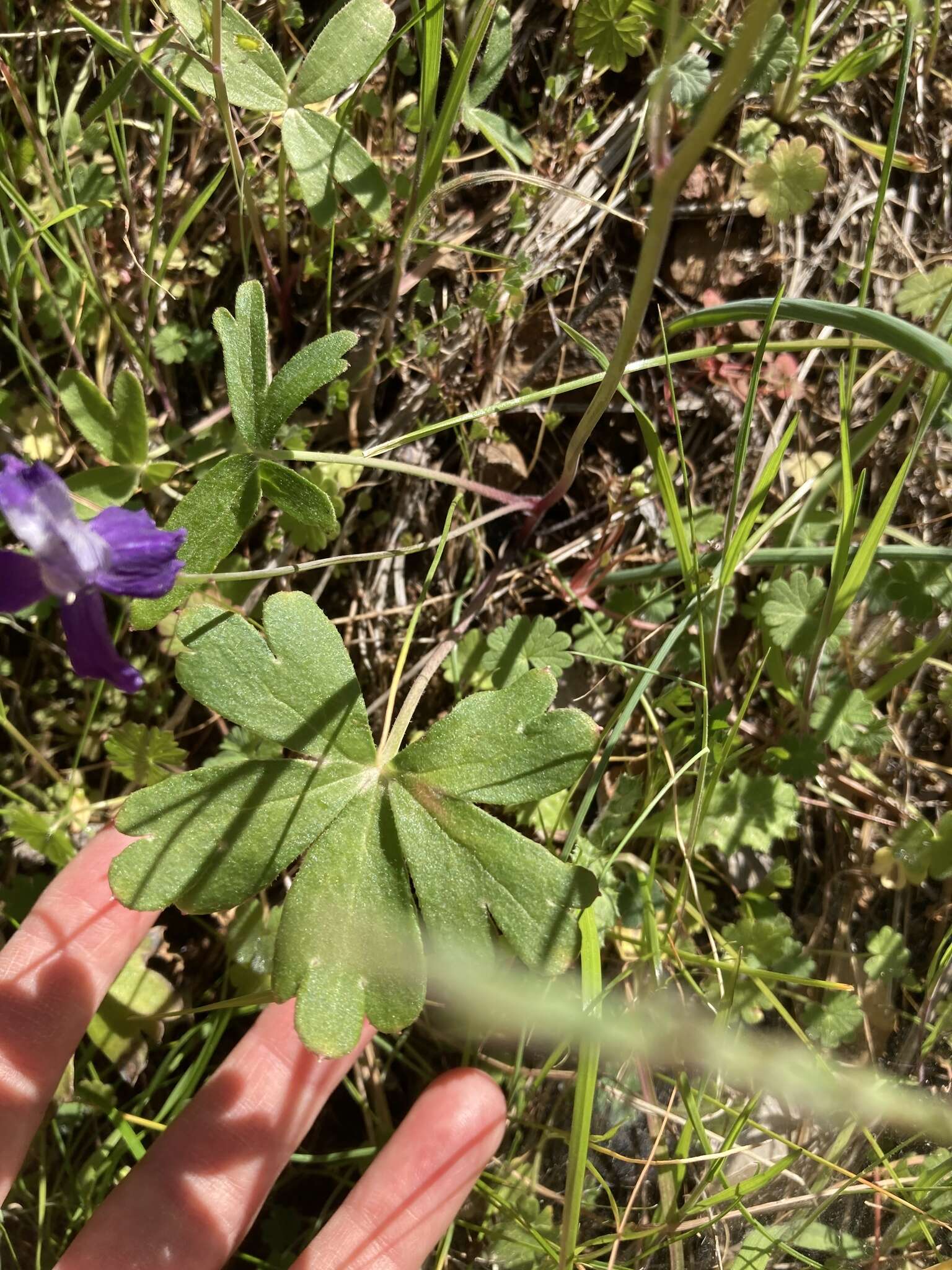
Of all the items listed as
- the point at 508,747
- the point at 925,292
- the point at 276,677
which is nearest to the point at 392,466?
the point at 276,677

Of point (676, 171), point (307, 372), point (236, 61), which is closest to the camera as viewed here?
point (676, 171)

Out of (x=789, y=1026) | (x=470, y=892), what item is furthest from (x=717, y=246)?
(x=789, y=1026)

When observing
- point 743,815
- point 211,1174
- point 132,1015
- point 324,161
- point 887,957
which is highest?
point 324,161

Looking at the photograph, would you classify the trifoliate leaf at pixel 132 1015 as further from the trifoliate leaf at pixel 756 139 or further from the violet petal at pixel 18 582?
the trifoliate leaf at pixel 756 139

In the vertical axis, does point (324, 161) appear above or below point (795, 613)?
above

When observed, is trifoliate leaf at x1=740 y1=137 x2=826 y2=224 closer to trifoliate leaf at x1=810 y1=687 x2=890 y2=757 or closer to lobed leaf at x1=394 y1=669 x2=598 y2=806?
trifoliate leaf at x1=810 y1=687 x2=890 y2=757

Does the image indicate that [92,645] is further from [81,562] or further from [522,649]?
[522,649]

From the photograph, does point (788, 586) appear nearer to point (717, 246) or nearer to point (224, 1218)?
point (717, 246)
